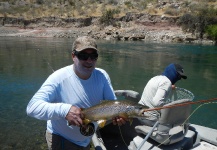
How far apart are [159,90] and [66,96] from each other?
2.33 m

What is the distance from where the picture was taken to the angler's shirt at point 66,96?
286 centimetres

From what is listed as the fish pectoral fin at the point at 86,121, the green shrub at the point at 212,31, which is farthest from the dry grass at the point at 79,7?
the fish pectoral fin at the point at 86,121

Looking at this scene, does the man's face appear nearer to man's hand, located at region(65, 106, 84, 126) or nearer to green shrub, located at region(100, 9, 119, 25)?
man's hand, located at region(65, 106, 84, 126)

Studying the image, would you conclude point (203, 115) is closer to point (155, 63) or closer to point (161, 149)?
point (161, 149)

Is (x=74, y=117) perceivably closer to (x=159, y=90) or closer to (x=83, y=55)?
(x=83, y=55)

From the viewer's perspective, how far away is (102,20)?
173 feet

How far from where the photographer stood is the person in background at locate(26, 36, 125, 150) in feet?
9.43

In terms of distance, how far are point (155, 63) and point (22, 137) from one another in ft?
52.1

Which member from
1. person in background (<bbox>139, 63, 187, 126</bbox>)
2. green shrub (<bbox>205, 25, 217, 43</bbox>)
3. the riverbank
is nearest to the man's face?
person in background (<bbox>139, 63, 187, 126</bbox>)

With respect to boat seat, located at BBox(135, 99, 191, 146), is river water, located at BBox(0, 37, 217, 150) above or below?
below

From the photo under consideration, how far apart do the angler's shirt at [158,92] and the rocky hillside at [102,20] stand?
38.4 m

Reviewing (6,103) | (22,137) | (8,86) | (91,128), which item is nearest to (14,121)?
(22,137)

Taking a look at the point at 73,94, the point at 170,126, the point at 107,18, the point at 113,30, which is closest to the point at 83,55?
the point at 73,94

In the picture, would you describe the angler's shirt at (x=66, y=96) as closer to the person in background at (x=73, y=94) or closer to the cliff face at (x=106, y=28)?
the person in background at (x=73, y=94)
